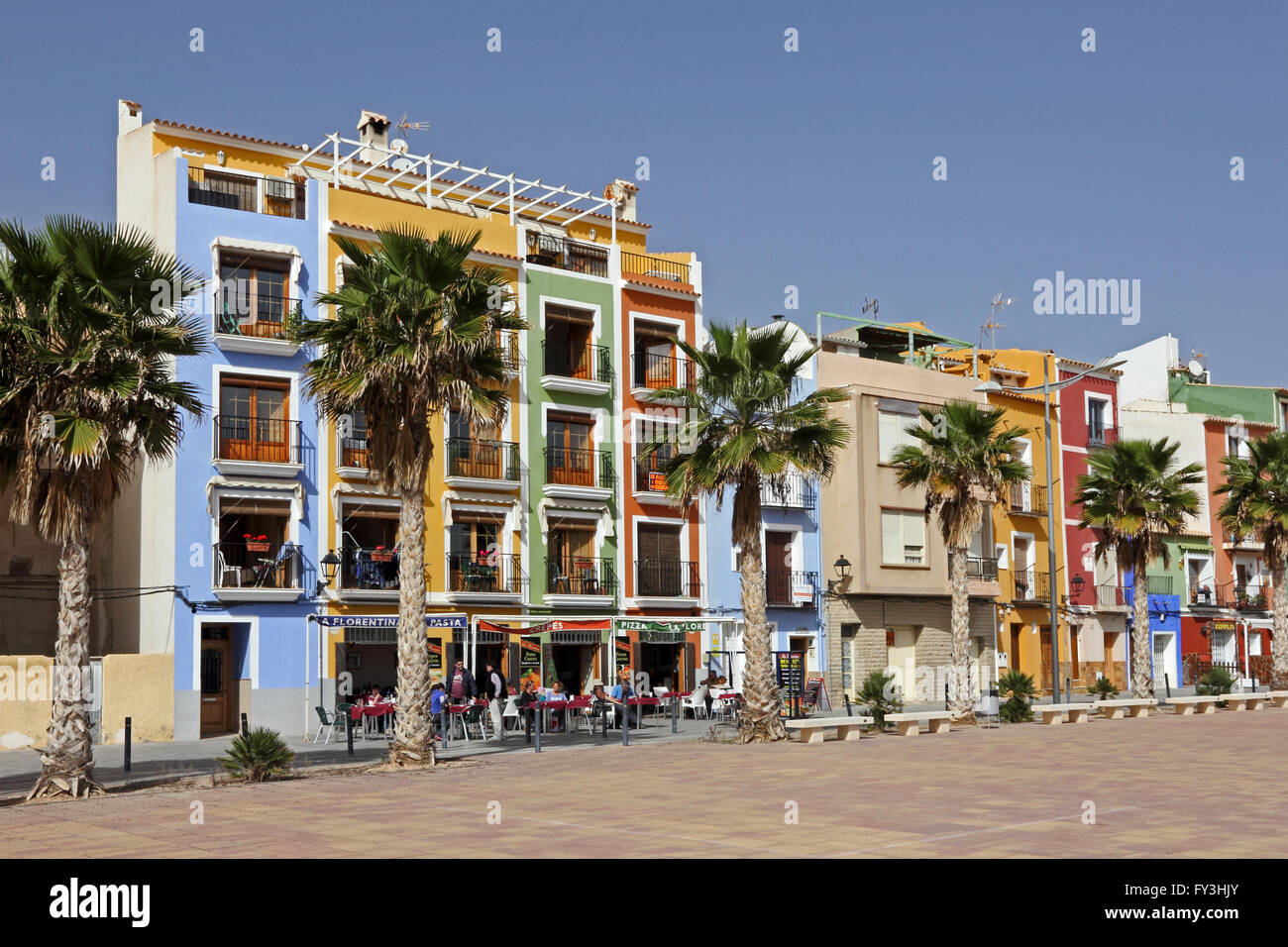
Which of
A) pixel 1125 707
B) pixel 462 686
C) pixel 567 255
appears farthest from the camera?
pixel 567 255

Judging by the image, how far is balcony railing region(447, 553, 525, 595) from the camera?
127 feet

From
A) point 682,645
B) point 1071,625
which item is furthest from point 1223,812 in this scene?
point 1071,625

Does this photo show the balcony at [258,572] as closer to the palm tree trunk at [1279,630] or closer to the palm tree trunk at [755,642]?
the palm tree trunk at [755,642]

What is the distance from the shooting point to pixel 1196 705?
40.7 m

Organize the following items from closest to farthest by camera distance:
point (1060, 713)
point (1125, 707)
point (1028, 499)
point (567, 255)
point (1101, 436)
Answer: point (1060, 713), point (1125, 707), point (567, 255), point (1028, 499), point (1101, 436)

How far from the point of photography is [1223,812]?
49.1ft

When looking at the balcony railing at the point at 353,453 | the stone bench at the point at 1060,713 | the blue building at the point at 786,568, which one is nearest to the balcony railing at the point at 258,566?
the balcony railing at the point at 353,453

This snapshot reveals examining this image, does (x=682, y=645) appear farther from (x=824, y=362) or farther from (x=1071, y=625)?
(x=1071, y=625)

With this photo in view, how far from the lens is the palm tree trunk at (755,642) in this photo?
94.4 feet

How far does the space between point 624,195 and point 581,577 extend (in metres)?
14.9

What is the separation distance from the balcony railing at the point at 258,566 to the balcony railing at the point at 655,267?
1390cm

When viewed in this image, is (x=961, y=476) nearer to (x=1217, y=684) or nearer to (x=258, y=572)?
(x=1217, y=684)

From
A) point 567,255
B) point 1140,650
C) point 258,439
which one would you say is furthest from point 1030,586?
point 258,439

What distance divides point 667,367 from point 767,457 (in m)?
16.3
